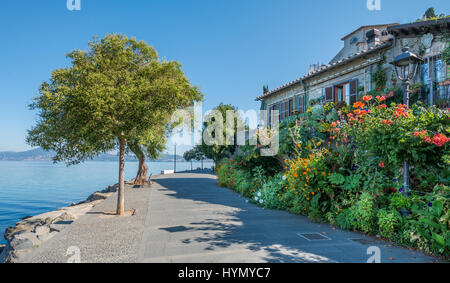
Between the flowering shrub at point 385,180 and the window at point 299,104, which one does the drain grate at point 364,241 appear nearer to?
the flowering shrub at point 385,180

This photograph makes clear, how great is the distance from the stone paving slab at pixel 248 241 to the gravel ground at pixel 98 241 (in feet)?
0.92

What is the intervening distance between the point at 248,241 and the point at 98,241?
3066mm

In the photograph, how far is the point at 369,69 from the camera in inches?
441

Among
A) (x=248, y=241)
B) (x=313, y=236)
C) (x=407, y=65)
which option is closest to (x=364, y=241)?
(x=313, y=236)

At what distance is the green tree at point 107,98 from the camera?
6789mm

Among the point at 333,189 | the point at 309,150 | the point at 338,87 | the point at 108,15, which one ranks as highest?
the point at 108,15

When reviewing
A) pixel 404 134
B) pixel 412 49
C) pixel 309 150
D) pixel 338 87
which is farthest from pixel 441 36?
pixel 404 134

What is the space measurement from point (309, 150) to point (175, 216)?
4901 millimetres

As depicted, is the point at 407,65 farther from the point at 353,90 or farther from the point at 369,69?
the point at 353,90

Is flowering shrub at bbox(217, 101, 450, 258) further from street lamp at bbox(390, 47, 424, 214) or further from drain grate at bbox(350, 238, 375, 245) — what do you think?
street lamp at bbox(390, 47, 424, 214)

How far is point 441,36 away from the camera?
895cm

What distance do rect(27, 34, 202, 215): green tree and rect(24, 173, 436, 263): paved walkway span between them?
2220 millimetres

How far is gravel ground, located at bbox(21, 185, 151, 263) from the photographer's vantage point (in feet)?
14.1
